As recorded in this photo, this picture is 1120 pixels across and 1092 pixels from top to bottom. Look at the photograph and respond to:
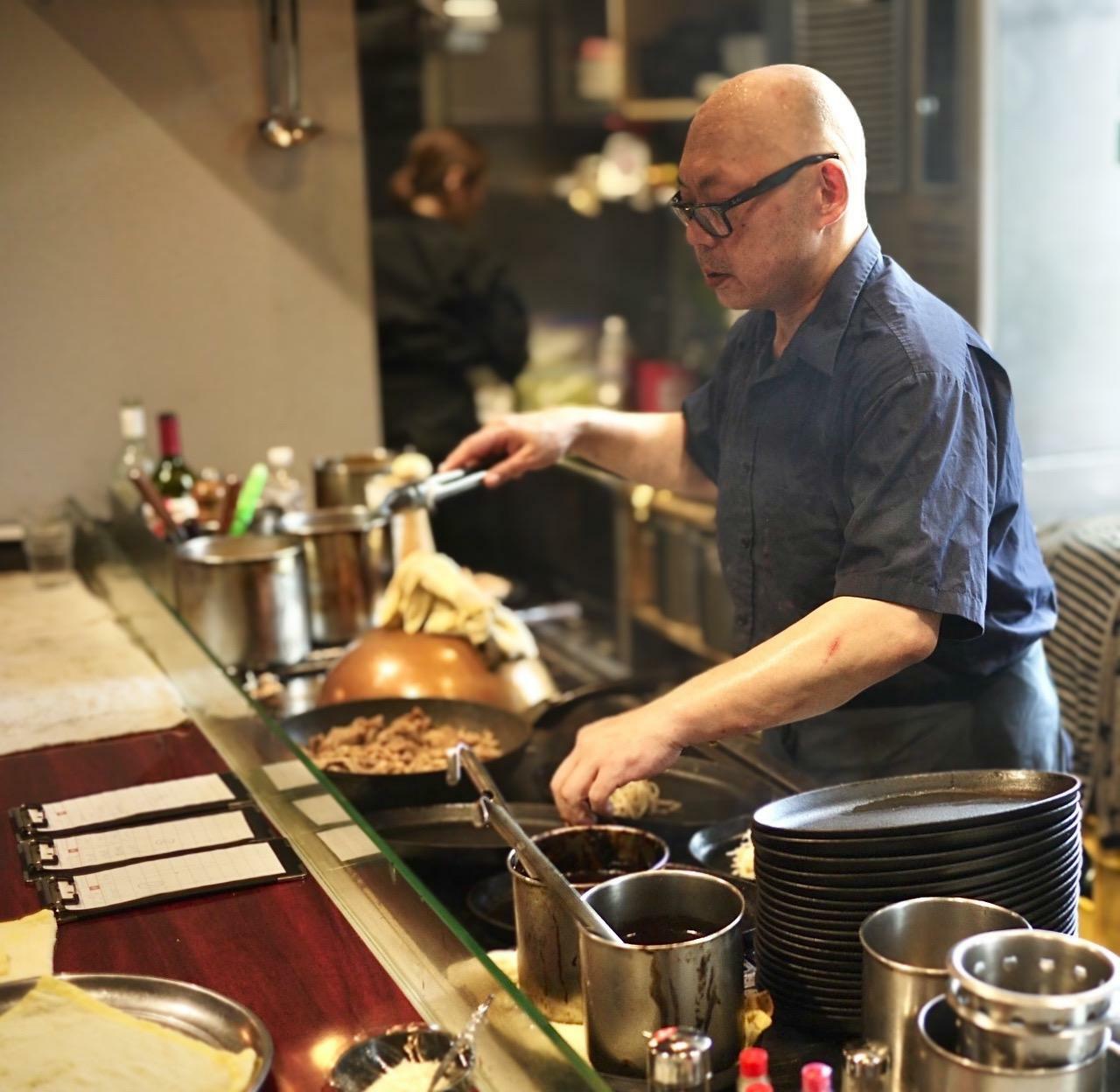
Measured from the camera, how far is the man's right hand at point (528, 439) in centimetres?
239

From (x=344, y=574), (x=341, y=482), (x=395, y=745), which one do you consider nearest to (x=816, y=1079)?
(x=395, y=745)

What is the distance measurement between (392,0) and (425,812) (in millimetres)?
5359

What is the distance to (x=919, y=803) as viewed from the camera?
1.38 metres

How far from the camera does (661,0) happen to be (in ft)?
20.6

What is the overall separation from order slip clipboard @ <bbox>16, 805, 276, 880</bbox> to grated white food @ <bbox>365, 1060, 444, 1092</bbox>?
2.07ft

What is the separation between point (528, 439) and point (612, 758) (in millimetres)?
942

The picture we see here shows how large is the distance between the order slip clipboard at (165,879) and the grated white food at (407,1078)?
0.50 m

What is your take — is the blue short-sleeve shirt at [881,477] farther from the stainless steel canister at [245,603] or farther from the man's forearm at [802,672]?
the stainless steel canister at [245,603]

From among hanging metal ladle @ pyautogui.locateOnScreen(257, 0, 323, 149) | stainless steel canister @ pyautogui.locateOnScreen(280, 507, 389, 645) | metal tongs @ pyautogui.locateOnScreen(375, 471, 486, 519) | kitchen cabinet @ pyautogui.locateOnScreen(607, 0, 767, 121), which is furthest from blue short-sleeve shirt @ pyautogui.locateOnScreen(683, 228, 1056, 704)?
kitchen cabinet @ pyautogui.locateOnScreen(607, 0, 767, 121)

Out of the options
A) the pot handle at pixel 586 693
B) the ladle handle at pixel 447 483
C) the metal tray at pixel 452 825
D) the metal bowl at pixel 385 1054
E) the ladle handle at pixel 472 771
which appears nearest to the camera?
the metal bowl at pixel 385 1054

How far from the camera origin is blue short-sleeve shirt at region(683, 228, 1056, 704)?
1.59 m

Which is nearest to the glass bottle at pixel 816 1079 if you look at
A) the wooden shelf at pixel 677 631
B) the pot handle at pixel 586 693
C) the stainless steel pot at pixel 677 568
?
the pot handle at pixel 586 693

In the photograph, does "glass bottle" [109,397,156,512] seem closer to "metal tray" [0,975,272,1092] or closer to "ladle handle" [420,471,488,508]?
"ladle handle" [420,471,488,508]

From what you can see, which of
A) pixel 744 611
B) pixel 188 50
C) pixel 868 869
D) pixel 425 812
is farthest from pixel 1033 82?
pixel 868 869
